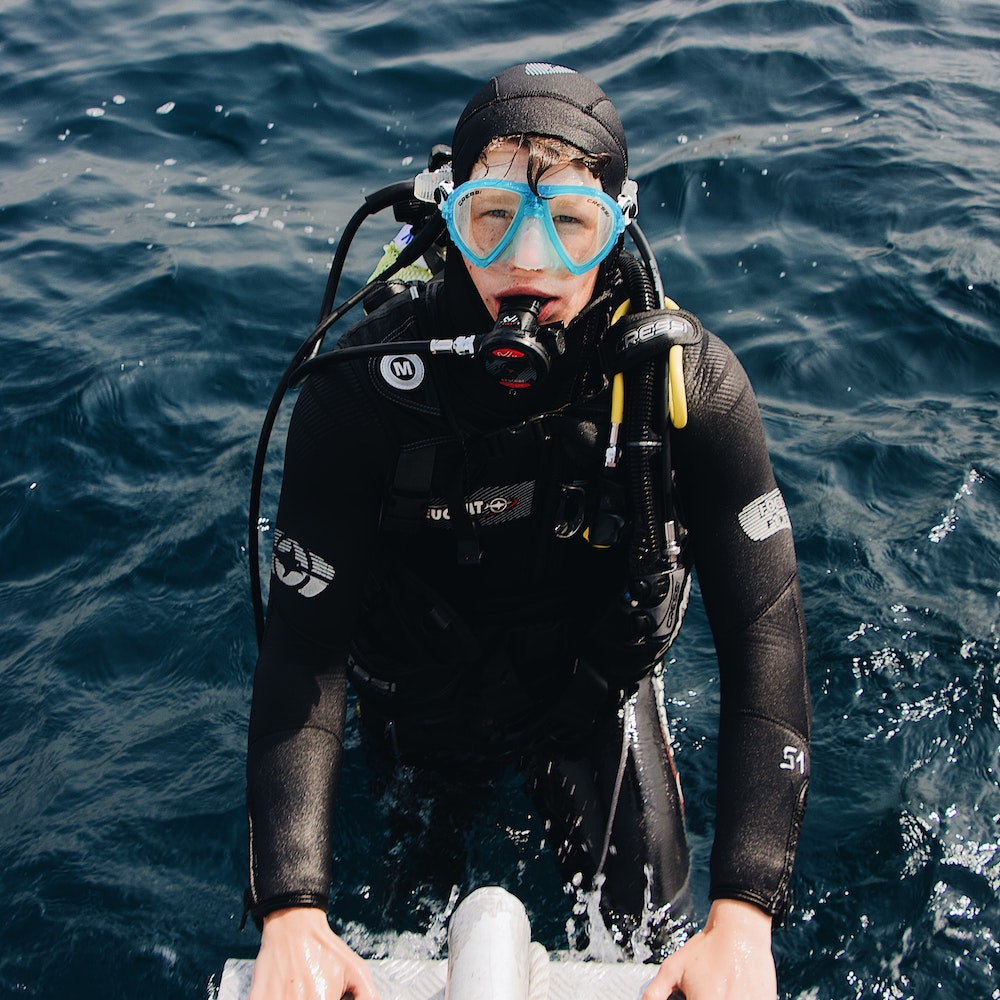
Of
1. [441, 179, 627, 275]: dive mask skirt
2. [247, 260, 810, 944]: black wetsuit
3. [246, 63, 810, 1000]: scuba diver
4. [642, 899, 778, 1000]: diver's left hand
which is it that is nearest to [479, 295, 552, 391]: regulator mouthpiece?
[246, 63, 810, 1000]: scuba diver

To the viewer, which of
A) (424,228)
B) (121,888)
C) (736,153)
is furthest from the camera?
(736,153)

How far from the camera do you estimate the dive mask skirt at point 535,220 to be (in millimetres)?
2221

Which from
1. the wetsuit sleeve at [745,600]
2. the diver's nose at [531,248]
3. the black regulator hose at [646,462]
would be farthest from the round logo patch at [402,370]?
the wetsuit sleeve at [745,600]

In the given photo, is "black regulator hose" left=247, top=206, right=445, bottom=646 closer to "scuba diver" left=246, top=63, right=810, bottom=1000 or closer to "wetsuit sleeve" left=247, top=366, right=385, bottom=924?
"scuba diver" left=246, top=63, right=810, bottom=1000

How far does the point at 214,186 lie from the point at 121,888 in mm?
4778

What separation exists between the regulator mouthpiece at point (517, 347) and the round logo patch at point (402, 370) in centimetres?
25

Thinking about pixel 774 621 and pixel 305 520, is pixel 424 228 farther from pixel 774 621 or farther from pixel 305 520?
pixel 774 621

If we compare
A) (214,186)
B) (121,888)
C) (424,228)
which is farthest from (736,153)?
(121,888)

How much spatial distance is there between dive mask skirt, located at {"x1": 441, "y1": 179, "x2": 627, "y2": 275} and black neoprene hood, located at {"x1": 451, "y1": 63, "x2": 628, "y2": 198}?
11 centimetres

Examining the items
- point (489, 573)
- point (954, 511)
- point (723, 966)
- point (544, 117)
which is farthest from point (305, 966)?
point (954, 511)

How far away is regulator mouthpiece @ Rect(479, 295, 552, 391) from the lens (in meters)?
2.17

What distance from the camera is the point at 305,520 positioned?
2439 millimetres

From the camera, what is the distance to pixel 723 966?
2.01 meters

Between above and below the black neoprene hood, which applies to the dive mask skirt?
below
